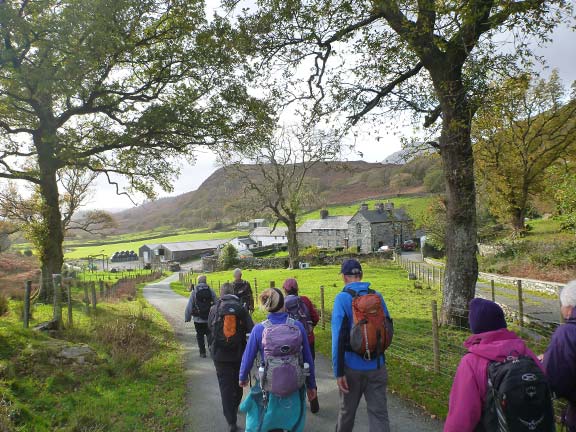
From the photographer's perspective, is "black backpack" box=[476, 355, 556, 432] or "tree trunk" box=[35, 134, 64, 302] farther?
"tree trunk" box=[35, 134, 64, 302]

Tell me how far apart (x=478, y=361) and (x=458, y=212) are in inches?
305

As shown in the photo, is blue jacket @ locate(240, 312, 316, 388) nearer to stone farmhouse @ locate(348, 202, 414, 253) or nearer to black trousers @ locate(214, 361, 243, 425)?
black trousers @ locate(214, 361, 243, 425)

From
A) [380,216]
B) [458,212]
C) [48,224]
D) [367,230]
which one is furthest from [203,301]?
[380,216]

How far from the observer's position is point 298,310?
6.07m

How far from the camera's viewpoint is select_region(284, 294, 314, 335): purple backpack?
5.96 m

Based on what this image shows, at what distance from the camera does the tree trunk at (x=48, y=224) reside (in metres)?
15.7

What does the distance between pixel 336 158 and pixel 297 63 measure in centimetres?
312

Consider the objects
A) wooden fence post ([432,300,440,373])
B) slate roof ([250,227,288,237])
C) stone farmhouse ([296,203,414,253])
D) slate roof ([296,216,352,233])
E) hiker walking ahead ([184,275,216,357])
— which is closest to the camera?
wooden fence post ([432,300,440,373])

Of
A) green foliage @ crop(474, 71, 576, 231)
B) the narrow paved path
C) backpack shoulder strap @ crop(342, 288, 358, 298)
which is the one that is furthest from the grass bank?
green foliage @ crop(474, 71, 576, 231)

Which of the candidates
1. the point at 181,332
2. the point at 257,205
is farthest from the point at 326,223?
the point at 181,332

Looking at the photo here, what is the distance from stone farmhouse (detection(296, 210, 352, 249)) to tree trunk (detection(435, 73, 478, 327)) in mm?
54008

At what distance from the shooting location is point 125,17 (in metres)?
12.3

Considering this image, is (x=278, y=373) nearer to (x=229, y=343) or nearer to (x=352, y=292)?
Answer: (x=352, y=292)

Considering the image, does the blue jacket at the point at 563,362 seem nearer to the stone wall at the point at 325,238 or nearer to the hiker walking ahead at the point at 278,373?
the hiker walking ahead at the point at 278,373
